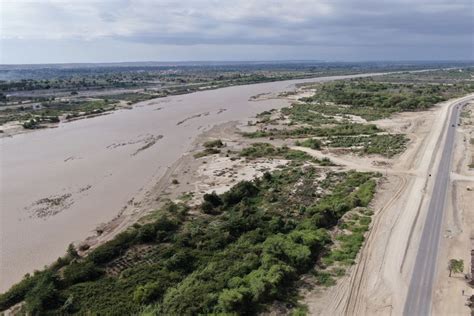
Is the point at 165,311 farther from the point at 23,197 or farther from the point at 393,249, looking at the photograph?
the point at 23,197

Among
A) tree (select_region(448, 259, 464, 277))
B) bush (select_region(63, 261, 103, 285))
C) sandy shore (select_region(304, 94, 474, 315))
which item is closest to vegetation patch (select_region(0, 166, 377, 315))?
bush (select_region(63, 261, 103, 285))

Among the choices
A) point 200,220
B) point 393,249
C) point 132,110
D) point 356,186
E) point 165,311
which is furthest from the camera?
point 132,110

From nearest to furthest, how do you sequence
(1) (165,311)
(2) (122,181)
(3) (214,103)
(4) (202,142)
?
(1) (165,311), (2) (122,181), (4) (202,142), (3) (214,103)

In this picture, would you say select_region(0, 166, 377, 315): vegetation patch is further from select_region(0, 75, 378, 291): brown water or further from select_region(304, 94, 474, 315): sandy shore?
select_region(0, 75, 378, 291): brown water

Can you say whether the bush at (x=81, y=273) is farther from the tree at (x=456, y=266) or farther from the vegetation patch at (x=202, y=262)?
the tree at (x=456, y=266)

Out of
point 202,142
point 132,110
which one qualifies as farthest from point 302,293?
point 132,110

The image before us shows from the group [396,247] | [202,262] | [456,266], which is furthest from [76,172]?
[456,266]
